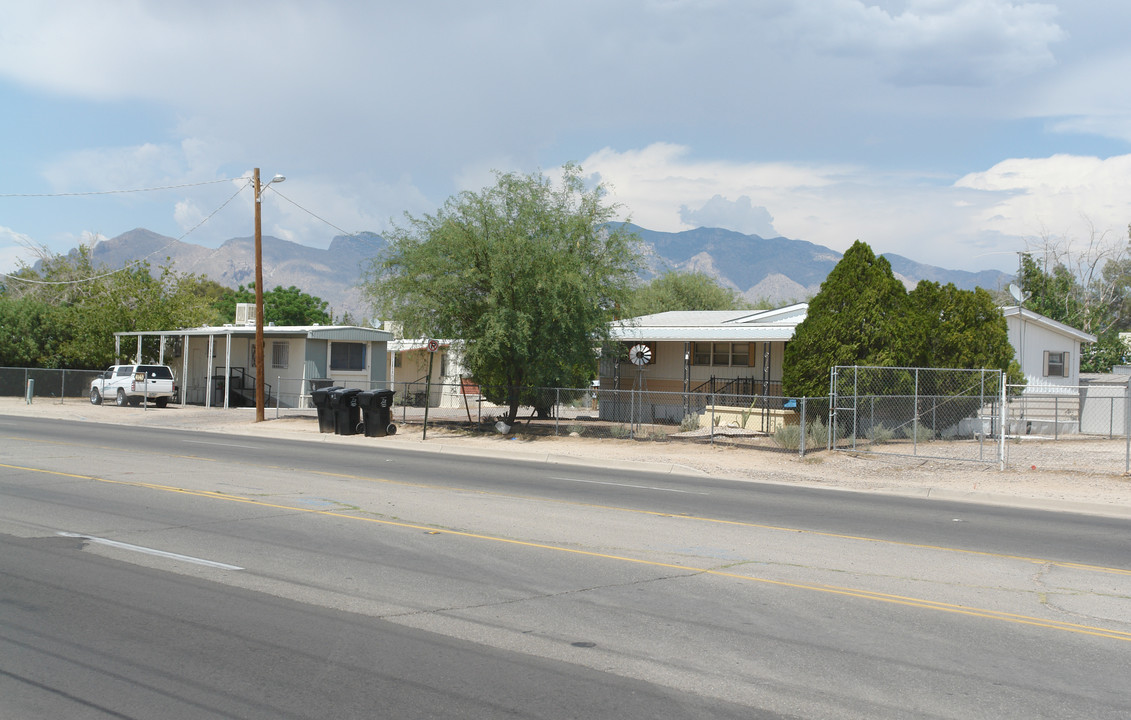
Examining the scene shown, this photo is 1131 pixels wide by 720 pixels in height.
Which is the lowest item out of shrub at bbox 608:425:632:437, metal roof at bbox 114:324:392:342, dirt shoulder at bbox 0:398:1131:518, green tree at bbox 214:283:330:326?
dirt shoulder at bbox 0:398:1131:518

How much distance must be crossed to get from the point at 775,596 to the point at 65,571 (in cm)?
651

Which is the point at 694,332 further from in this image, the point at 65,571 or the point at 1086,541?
the point at 65,571

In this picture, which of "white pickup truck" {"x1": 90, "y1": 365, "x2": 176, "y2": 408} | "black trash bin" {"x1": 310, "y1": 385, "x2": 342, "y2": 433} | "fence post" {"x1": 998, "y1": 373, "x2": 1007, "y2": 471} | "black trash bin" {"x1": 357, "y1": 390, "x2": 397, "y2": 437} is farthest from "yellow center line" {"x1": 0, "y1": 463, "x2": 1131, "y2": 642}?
"white pickup truck" {"x1": 90, "y1": 365, "x2": 176, "y2": 408}

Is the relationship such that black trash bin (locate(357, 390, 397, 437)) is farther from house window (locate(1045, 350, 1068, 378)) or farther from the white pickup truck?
house window (locate(1045, 350, 1068, 378))

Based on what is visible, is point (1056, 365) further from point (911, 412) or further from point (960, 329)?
point (911, 412)

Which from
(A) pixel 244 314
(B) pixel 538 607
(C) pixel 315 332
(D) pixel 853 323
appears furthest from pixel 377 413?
(B) pixel 538 607

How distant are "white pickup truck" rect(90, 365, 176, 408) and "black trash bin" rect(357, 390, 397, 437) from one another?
50.4 ft

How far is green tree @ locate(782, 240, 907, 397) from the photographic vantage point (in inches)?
966

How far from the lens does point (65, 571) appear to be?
830 centimetres

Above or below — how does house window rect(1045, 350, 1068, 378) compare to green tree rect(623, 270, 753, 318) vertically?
below

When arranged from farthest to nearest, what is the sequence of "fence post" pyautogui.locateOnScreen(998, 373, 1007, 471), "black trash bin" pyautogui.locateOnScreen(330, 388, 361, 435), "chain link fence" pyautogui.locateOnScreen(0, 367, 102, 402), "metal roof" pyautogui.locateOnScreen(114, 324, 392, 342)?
"chain link fence" pyautogui.locateOnScreen(0, 367, 102, 402) → "metal roof" pyautogui.locateOnScreen(114, 324, 392, 342) → "black trash bin" pyautogui.locateOnScreen(330, 388, 361, 435) → "fence post" pyautogui.locateOnScreen(998, 373, 1007, 471)

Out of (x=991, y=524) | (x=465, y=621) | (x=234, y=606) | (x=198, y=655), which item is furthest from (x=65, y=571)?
(x=991, y=524)

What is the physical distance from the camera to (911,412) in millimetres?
26047

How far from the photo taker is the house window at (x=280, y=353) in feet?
127
